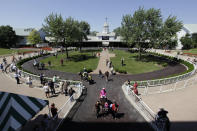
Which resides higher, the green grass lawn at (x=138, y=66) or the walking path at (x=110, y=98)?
the green grass lawn at (x=138, y=66)

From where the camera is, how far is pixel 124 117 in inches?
378

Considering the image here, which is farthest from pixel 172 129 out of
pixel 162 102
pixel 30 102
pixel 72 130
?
pixel 30 102

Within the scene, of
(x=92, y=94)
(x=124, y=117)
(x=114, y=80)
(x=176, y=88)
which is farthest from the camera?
(x=114, y=80)

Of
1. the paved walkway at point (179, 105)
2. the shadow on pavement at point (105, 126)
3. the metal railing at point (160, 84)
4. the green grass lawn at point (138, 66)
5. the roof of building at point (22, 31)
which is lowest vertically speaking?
the shadow on pavement at point (105, 126)

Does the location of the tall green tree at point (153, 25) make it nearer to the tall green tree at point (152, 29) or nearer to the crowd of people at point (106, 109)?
the tall green tree at point (152, 29)

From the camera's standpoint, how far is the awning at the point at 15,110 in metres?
6.03

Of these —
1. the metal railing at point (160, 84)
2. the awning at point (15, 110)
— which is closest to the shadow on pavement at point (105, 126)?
the awning at point (15, 110)

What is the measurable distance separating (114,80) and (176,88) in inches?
295

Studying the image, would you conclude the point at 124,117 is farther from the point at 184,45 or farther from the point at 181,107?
the point at 184,45

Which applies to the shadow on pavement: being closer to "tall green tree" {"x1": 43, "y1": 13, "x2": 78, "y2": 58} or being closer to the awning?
the awning

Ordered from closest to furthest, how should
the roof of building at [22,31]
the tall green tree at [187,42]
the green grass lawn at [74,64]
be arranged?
the green grass lawn at [74,64], the tall green tree at [187,42], the roof of building at [22,31]

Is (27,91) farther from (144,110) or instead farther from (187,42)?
(187,42)

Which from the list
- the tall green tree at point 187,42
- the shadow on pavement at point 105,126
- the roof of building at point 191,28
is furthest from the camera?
the roof of building at point 191,28

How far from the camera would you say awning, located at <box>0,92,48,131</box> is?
19.8ft
